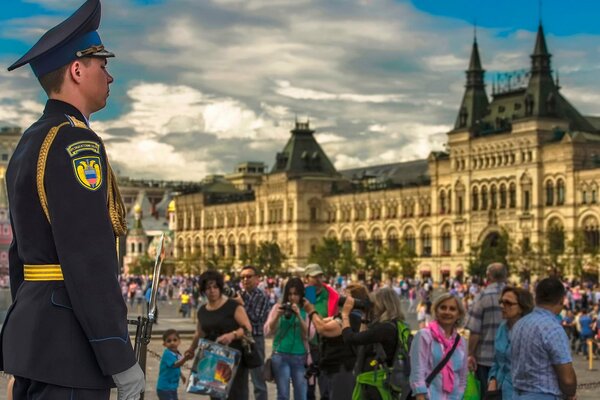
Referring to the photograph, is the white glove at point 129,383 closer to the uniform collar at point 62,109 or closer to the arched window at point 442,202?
the uniform collar at point 62,109

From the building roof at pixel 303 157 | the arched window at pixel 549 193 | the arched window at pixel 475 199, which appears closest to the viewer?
the arched window at pixel 549 193

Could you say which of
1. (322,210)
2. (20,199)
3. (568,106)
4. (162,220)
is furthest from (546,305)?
(162,220)

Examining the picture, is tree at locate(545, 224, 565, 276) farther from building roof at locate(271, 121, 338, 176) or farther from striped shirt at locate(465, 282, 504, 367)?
striped shirt at locate(465, 282, 504, 367)

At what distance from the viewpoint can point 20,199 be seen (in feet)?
12.1

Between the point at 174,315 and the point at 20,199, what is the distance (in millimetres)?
39639

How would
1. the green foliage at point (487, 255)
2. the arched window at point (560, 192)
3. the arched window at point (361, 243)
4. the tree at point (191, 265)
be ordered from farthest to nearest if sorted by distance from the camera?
the tree at point (191, 265) < the arched window at point (361, 243) < the arched window at point (560, 192) < the green foliage at point (487, 255)

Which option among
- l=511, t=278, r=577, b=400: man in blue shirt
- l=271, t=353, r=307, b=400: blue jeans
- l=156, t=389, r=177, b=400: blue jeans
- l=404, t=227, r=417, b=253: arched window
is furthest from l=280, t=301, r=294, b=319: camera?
l=404, t=227, r=417, b=253: arched window

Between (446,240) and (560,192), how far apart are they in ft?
41.6

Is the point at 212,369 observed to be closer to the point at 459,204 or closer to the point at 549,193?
the point at 549,193

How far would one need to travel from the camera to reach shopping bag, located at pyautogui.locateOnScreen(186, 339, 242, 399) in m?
9.46

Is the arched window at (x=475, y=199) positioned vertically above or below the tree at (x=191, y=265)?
above

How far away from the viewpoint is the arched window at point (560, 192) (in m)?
75.4

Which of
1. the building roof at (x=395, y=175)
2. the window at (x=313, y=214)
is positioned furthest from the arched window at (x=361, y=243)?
the window at (x=313, y=214)

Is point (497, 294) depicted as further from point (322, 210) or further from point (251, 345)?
point (322, 210)
